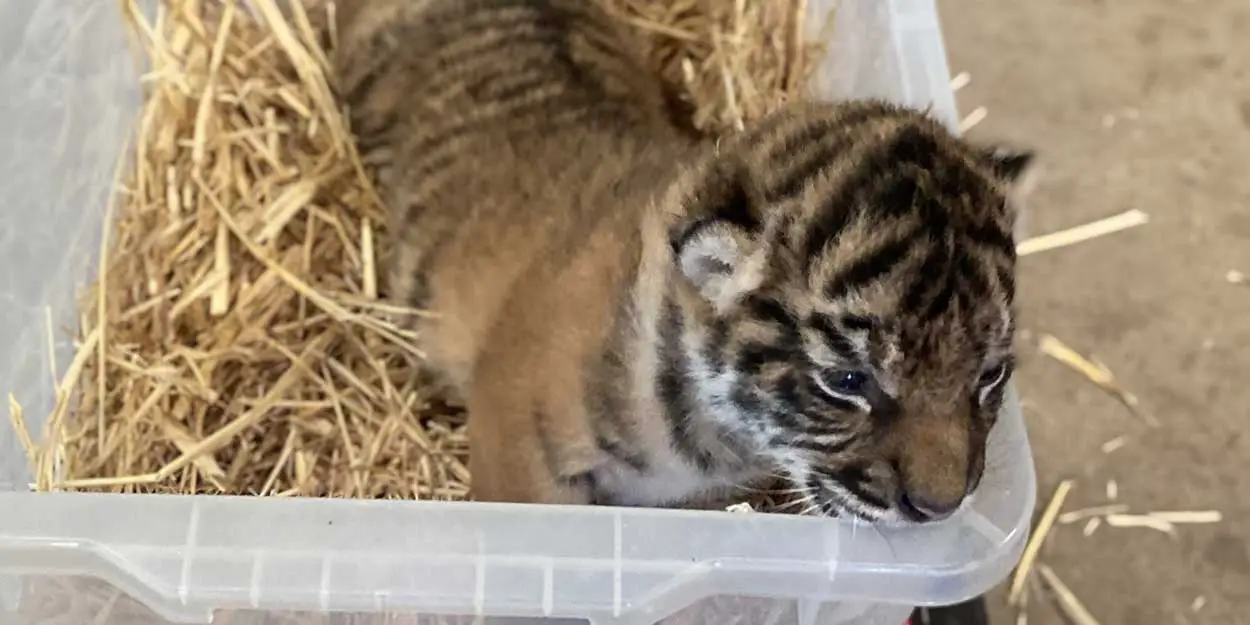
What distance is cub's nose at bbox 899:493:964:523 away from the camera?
49.5 inches

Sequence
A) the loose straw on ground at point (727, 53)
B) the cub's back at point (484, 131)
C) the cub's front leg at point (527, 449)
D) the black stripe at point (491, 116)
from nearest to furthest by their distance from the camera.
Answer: the cub's front leg at point (527, 449) → the cub's back at point (484, 131) → the black stripe at point (491, 116) → the loose straw on ground at point (727, 53)

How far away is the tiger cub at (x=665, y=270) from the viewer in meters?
1.25

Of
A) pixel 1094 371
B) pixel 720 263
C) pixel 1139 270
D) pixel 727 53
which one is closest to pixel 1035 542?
pixel 1094 371

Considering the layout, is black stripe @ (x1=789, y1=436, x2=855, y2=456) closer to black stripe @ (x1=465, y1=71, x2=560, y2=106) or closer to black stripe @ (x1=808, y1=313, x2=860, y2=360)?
black stripe @ (x1=808, y1=313, x2=860, y2=360)

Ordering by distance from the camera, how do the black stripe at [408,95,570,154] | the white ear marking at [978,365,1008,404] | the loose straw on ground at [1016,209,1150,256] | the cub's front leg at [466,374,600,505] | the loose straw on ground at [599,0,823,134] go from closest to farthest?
the white ear marking at [978,365,1008,404]
the cub's front leg at [466,374,600,505]
the black stripe at [408,95,570,154]
the loose straw on ground at [599,0,823,134]
the loose straw on ground at [1016,209,1150,256]

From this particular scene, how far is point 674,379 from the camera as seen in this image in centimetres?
144

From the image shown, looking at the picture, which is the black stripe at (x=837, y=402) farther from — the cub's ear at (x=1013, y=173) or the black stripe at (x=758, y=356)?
the cub's ear at (x=1013, y=173)

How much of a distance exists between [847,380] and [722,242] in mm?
183

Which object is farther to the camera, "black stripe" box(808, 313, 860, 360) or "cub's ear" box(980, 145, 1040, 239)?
"cub's ear" box(980, 145, 1040, 239)

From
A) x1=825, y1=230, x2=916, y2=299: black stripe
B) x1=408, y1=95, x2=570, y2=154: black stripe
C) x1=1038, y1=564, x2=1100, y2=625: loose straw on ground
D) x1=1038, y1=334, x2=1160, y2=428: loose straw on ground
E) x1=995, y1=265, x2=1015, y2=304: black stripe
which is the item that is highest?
x1=825, y1=230, x2=916, y2=299: black stripe

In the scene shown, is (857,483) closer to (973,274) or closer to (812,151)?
(973,274)

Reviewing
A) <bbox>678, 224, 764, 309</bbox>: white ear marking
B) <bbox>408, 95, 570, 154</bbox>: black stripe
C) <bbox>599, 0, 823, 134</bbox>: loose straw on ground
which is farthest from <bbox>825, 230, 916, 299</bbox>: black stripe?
<bbox>599, 0, 823, 134</bbox>: loose straw on ground

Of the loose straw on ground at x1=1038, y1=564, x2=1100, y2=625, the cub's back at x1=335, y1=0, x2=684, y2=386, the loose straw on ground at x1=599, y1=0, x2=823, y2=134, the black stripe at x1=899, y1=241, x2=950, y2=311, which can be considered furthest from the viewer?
the loose straw on ground at x1=599, y1=0, x2=823, y2=134

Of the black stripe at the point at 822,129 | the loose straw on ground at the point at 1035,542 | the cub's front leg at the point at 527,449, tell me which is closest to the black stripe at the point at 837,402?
the black stripe at the point at 822,129
